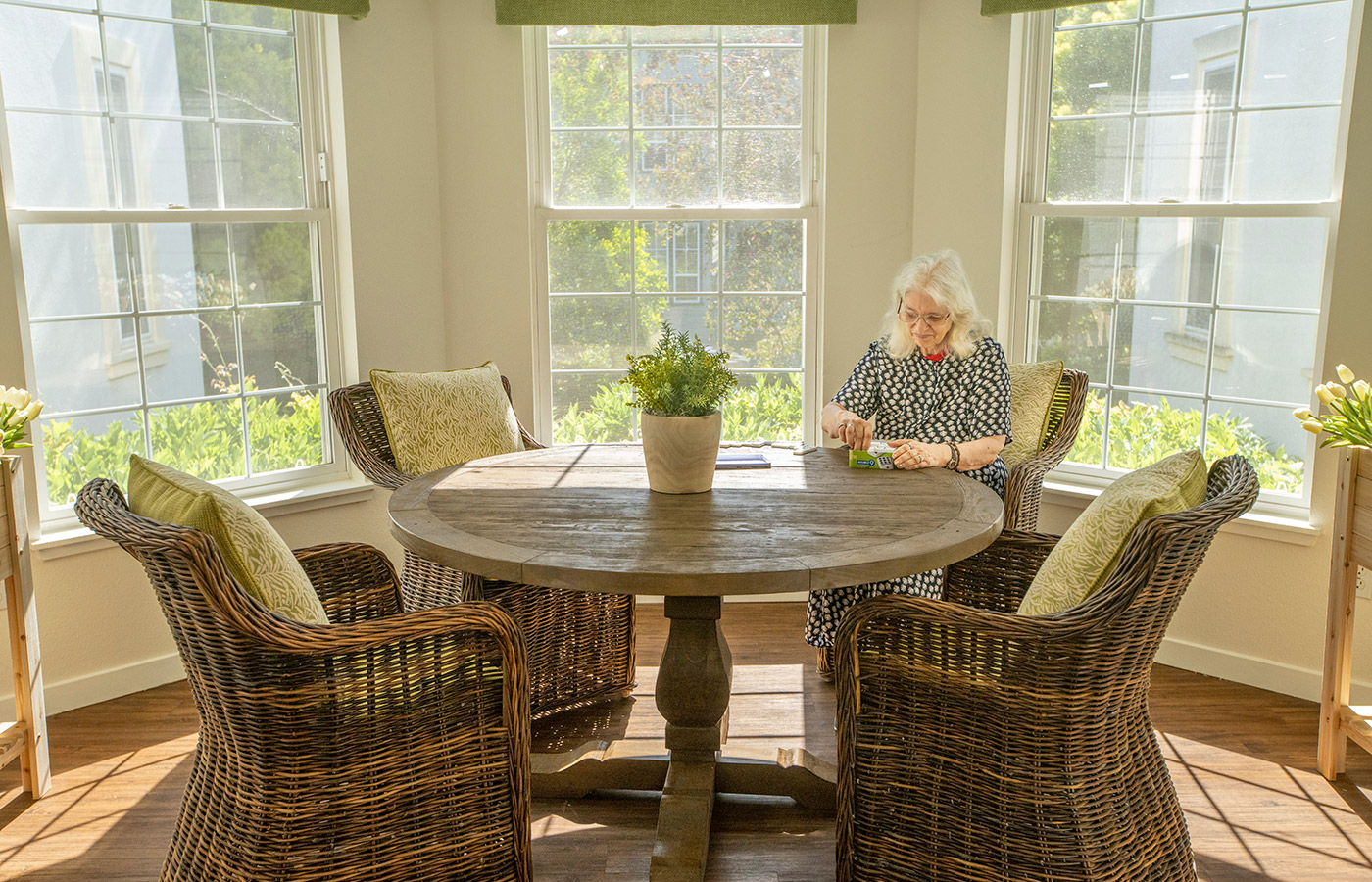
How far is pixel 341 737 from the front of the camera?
1.83 metres

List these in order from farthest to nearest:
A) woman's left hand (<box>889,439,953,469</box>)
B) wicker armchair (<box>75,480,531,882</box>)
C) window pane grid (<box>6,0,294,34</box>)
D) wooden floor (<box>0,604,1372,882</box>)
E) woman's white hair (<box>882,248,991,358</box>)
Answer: window pane grid (<box>6,0,294,34</box>) → woman's white hair (<box>882,248,991,358</box>) → woman's left hand (<box>889,439,953,469</box>) → wooden floor (<box>0,604,1372,882</box>) → wicker armchair (<box>75,480,531,882</box>)

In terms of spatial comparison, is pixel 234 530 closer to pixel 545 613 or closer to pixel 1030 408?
pixel 545 613

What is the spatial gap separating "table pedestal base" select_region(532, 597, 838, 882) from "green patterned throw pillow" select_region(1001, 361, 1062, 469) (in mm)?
1294

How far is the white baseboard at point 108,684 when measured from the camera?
130 inches

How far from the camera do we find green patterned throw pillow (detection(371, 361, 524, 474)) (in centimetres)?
329

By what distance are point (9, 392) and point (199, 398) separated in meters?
0.97

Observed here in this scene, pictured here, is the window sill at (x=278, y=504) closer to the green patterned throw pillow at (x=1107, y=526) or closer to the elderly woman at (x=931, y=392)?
the elderly woman at (x=931, y=392)

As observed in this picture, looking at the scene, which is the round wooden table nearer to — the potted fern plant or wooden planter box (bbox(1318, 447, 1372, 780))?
the potted fern plant

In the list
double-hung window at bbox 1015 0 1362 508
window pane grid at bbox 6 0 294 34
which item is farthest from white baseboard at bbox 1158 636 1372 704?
window pane grid at bbox 6 0 294 34

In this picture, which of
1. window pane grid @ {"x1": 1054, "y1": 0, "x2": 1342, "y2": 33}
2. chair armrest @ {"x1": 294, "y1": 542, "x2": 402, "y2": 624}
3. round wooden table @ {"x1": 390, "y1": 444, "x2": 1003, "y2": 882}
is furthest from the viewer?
window pane grid @ {"x1": 1054, "y1": 0, "x2": 1342, "y2": 33}

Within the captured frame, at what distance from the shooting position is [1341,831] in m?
2.62

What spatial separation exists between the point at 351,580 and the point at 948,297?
5.72ft

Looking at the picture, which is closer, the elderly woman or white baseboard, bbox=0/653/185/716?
the elderly woman

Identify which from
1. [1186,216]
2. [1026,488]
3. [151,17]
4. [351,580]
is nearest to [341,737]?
[351,580]
